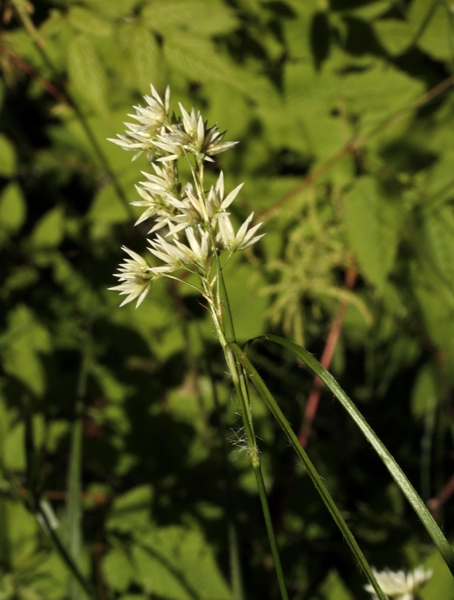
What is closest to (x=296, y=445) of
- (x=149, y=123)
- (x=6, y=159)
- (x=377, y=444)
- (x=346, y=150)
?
(x=377, y=444)

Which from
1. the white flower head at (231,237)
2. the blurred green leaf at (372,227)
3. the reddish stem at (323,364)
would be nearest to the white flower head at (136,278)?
the white flower head at (231,237)

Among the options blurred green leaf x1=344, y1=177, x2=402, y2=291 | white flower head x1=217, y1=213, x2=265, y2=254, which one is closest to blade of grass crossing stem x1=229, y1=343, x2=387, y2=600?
white flower head x1=217, y1=213, x2=265, y2=254

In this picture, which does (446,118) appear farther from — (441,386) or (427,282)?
(441,386)

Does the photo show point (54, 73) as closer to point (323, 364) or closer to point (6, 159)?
point (6, 159)

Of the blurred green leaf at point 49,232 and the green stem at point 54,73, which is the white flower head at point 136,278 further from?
the blurred green leaf at point 49,232

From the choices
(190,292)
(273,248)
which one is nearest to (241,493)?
(190,292)

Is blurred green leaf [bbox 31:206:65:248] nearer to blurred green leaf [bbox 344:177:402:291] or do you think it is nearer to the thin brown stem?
the thin brown stem
